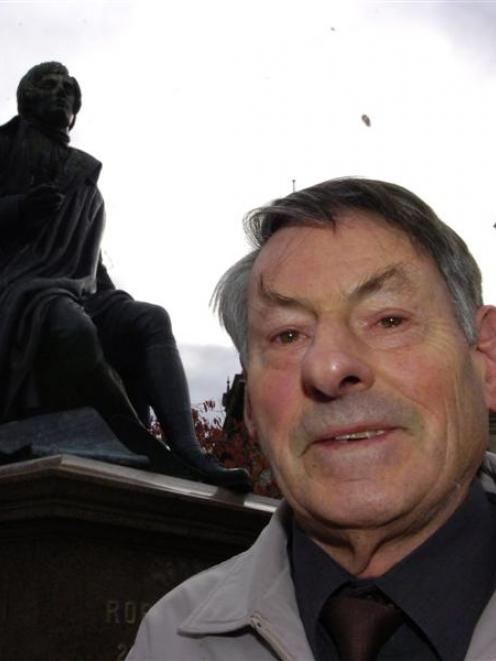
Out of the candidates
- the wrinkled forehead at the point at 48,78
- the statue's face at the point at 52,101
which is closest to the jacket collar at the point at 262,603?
the statue's face at the point at 52,101

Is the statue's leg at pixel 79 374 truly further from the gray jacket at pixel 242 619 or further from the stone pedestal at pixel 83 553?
the gray jacket at pixel 242 619

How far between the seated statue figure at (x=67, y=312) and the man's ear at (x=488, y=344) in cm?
299

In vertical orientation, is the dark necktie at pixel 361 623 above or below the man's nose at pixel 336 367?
below

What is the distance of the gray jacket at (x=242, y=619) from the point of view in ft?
5.57

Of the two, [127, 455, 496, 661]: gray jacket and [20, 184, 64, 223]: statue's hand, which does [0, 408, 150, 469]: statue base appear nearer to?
[20, 184, 64, 223]: statue's hand

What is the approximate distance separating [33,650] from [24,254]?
258 centimetres

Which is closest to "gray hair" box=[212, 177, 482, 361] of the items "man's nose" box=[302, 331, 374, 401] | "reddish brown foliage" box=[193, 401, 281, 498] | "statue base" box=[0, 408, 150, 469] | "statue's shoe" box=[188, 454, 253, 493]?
"man's nose" box=[302, 331, 374, 401]

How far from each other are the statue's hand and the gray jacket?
377 cm

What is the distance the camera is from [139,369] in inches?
212

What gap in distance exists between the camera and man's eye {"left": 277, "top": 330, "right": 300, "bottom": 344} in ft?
6.16

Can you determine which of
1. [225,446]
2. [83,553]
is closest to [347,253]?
[83,553]

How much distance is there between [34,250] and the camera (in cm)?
564

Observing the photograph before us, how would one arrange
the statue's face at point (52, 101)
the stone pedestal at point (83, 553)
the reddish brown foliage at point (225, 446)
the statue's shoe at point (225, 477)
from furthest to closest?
the reddish brown foliage at point (225, 446)
the statue's face at point (52, 101)
the statue's shoe at point (225, 477)
the stone pedestal at point (83, 553)

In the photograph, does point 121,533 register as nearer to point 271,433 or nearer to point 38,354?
point 38,354
